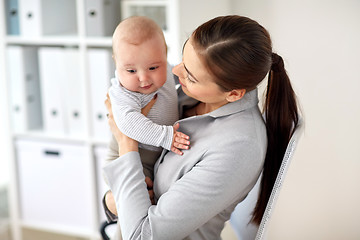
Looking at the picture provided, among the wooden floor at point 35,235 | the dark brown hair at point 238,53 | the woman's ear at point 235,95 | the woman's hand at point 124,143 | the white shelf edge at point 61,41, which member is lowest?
the wooden floor at point 35,235

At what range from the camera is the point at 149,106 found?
142 cm

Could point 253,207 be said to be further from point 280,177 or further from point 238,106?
point 238,106

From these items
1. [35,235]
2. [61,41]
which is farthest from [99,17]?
[35,235]

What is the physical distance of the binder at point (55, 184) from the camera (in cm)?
254

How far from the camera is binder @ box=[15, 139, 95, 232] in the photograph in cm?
254

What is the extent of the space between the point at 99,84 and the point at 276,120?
1.29 metres

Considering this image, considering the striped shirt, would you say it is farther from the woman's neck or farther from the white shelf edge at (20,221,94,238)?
the white shelf edge at (20,221,94,238)

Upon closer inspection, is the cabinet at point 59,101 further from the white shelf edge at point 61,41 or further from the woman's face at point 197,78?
the woman's face at point 197,78

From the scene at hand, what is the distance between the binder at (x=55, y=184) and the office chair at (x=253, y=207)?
1193mm

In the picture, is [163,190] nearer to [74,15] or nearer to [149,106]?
[149,106]

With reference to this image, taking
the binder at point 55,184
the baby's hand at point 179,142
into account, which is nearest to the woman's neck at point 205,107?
the baby's hand at point 179,142

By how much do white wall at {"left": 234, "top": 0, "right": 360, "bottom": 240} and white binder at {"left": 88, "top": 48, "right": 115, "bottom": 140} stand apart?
0.71 metres

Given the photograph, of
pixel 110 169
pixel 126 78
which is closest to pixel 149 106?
pixel 126 78

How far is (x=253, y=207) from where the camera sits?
4.62 ft
